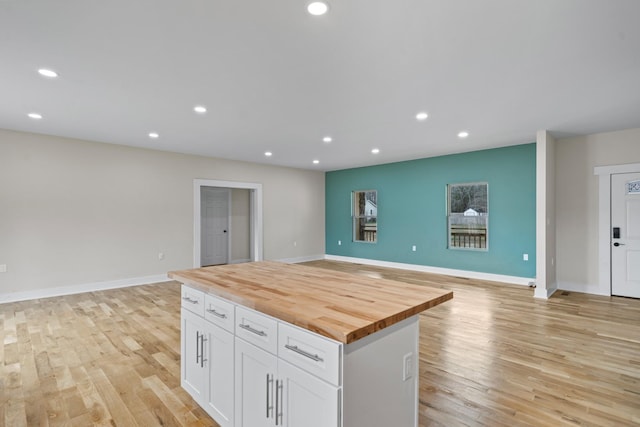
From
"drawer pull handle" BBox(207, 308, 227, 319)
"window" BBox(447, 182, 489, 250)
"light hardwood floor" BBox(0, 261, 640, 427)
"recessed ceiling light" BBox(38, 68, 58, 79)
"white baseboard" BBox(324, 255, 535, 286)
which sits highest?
"recessed ceiling light" BBox(38, 68, 58, 79)

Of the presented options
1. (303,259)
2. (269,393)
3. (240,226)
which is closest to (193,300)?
(269,393)

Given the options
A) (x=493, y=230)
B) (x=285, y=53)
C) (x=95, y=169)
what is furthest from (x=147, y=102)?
(x=493, y=230)

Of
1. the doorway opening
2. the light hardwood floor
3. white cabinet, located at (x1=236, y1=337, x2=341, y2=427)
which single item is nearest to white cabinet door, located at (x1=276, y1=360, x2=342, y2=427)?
white cabinet, located at (x1=236, y1=337, x2=341, y2=427)

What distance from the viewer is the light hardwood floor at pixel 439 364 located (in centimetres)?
206

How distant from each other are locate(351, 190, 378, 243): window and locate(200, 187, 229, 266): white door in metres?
3.50

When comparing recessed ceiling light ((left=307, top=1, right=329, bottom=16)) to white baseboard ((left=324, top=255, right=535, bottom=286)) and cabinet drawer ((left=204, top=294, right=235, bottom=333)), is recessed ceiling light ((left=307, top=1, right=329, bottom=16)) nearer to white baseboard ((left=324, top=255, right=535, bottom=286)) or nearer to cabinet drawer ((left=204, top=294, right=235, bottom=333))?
cabinet drawer ((left=204, top=294, right=235, bottom=333))

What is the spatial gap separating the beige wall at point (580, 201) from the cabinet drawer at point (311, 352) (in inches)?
225

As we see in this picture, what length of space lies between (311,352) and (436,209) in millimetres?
6152

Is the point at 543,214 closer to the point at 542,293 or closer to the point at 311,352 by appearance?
the point at 542,293

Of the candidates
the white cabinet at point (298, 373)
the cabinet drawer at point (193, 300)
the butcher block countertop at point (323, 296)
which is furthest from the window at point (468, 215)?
the cabinet drawer at point (193, 300)

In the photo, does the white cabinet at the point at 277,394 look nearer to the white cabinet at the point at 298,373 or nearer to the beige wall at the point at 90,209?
the white cabinet at the point at 298,373

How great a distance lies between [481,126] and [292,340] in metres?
4.36

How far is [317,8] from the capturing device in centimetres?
190

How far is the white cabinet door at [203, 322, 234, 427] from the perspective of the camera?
1802mm
